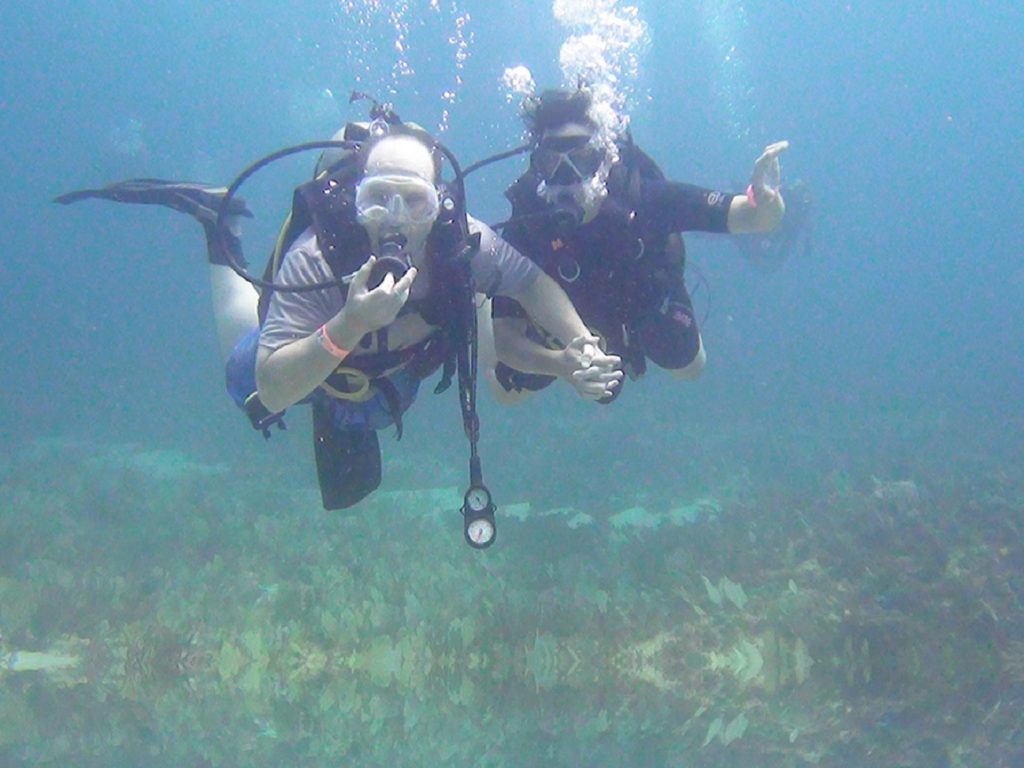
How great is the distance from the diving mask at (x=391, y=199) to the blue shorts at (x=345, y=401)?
1.15 meters

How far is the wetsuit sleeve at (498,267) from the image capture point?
391 cm

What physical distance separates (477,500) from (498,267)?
119cm

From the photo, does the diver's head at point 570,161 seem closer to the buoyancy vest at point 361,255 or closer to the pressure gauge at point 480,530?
the buoyancy vest at point 361,255

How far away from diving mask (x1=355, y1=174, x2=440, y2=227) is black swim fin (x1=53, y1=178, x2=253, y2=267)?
6.51ft

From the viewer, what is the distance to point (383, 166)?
3328 millimetres

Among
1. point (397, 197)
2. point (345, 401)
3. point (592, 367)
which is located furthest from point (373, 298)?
point (345, 401)

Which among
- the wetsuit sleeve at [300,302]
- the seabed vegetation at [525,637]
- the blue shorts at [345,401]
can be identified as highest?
the wetsuit sleeve at [300,302]

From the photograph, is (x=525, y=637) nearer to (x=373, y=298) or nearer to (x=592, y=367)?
(x=592, y=367)

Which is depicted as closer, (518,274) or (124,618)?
(518,274)

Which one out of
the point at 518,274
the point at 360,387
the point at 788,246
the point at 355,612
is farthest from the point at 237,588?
the point at 788,246

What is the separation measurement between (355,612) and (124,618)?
2.21 metres

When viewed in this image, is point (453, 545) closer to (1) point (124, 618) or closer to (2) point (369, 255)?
(1) point (124, 618)

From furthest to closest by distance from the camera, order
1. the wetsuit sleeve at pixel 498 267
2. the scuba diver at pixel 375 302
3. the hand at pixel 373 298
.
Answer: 1. the wetsuit sleeve at pixel 498 267
2. the scuba diver at pixel 375 302
3. the hand at pixel 373 298

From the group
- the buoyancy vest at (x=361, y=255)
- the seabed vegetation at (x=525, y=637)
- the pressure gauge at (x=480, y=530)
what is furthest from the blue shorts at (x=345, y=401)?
the seabed vegetation at (x=525, y=637)
